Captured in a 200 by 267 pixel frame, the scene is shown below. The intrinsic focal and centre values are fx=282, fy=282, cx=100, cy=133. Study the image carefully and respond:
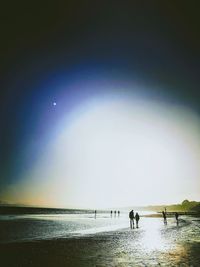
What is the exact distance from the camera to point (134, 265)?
1395 centimetres

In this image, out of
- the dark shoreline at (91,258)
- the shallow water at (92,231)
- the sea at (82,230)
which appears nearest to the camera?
the dark shoreline at (91,258)

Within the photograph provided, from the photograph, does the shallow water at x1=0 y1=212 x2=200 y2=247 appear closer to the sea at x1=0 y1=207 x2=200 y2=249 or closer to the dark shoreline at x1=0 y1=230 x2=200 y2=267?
the sea at x1=0 y1=207 x2=200 y2=249

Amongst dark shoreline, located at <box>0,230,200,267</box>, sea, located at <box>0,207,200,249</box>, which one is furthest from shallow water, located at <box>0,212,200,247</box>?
dark shoreline, located at <box>0,230,200,267</box>

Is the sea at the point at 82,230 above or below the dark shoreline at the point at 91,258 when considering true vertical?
above

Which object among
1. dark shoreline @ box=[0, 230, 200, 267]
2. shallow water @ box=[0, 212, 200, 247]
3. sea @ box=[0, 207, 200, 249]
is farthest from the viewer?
sea @ box=[0, 207, 200, 249]

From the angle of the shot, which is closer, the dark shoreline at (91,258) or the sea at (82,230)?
the dark shoreline at (91,258)

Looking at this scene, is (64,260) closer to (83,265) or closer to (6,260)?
(83,265)

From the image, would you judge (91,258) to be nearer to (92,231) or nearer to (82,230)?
(92,231)

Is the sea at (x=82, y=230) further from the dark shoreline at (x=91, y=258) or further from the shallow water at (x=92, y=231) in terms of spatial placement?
the dark shoreline at (x=91, y=258)

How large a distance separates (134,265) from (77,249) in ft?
23.2

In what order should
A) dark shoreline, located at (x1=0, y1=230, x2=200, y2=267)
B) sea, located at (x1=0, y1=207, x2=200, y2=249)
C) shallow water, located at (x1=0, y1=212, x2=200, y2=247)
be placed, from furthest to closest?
sea, located at (x1=0, y1=207, x2=200, y2=249) < shallow water, located at (x1=0, y1=212, x2=200, y2=247) < dark shoreline, located at (x1=0, y1=230, x2=200, y2=267)

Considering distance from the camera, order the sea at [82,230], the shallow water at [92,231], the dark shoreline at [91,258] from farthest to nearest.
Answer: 1. the sea at [82,230]
2. the shallow water at [92,231]
3. the dark shoreline at [91,258]

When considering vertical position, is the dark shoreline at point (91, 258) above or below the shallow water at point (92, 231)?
below

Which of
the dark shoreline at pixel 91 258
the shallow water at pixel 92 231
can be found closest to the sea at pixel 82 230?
the shallow water at pixel 92 231
